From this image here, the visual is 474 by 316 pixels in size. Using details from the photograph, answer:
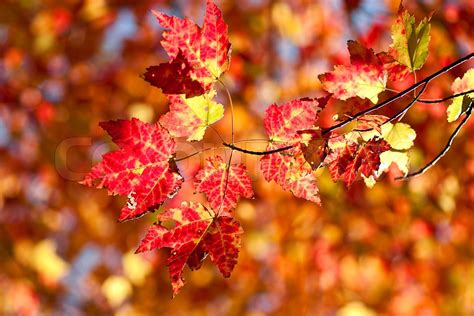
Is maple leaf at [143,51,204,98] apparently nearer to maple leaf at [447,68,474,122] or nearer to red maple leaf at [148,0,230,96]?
red maple leaf at [148,0,230,96]

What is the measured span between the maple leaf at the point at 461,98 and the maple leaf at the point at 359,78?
→ 0.44 ft

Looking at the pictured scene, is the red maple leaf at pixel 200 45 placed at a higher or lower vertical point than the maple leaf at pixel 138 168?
higher

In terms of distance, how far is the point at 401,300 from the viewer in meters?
4.65

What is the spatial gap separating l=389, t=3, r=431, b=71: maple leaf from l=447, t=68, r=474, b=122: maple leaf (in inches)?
4.0

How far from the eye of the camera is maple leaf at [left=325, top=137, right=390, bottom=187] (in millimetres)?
1037

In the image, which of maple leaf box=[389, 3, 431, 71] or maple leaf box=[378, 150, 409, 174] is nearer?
maple leaf box=[389, 3, 431, 71]

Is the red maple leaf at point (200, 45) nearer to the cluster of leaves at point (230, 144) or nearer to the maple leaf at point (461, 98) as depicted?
the cluster of leaves at point (230, 144)

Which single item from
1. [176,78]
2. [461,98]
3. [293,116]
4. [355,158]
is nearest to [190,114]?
[176,78]

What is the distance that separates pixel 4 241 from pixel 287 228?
2470mm

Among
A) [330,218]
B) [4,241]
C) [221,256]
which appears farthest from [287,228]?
[221,256]

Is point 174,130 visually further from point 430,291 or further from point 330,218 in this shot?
point 430,291

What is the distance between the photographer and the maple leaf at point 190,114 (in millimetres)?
1033

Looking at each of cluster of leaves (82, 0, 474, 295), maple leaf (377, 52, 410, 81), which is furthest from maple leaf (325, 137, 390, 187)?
maple leaf (377, 52, 410, 81)

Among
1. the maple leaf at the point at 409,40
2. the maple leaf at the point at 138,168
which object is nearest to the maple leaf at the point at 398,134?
the maple leaf at the point at 409,40
